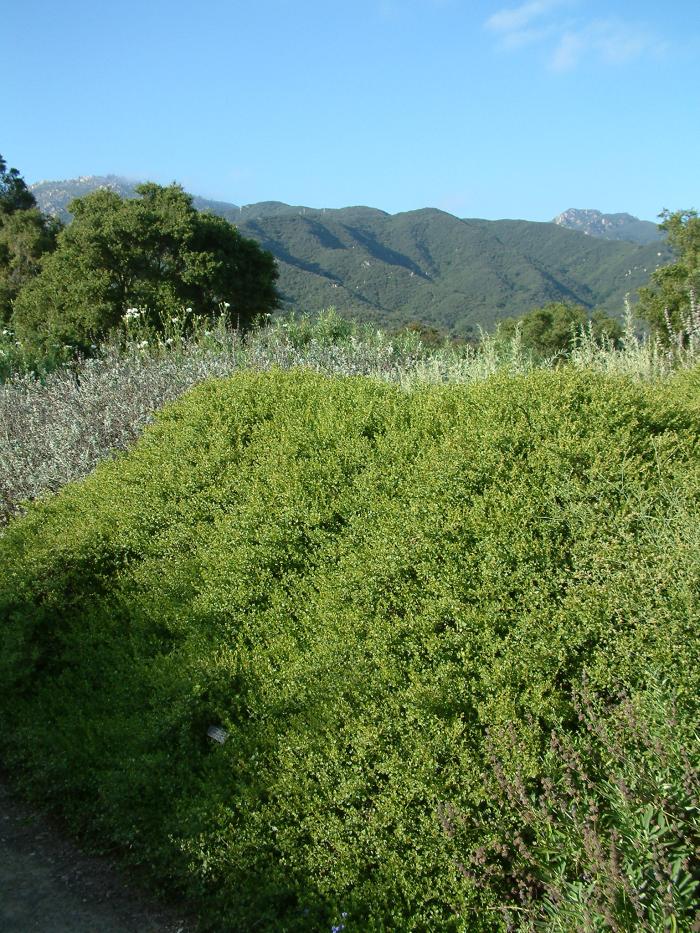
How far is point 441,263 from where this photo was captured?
525 ft

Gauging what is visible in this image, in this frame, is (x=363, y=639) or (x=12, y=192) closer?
(x=363, y=639)

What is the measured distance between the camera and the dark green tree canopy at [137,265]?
22844mm

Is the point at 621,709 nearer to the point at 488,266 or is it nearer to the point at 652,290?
the point at 652,290

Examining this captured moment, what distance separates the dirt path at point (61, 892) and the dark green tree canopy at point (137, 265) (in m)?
19.5

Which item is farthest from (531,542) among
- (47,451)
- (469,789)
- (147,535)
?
(47,451)

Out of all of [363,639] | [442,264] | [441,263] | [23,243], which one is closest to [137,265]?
[23,243]

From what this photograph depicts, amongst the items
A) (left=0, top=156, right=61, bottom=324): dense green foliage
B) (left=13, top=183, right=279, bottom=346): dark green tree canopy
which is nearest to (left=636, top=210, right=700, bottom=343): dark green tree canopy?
(left=13, top=183, right=279, bottom=346): dark green tree canopy

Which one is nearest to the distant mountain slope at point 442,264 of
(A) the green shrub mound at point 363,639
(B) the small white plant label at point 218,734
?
(A) the green shrub mound at point 363,639

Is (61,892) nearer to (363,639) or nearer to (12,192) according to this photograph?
(363,639)

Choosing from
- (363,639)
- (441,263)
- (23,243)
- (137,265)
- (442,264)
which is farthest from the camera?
(441,263)

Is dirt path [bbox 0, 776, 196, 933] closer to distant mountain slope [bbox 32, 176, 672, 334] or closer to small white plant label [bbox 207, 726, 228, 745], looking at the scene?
small white plant label [bbox 207, 726, 228, 745]

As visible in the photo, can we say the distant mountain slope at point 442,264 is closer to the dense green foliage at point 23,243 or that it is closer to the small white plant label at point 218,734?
the dense green foliage at point 23,243

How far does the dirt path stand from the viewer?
3.02 metres

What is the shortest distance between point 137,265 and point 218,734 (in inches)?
871
